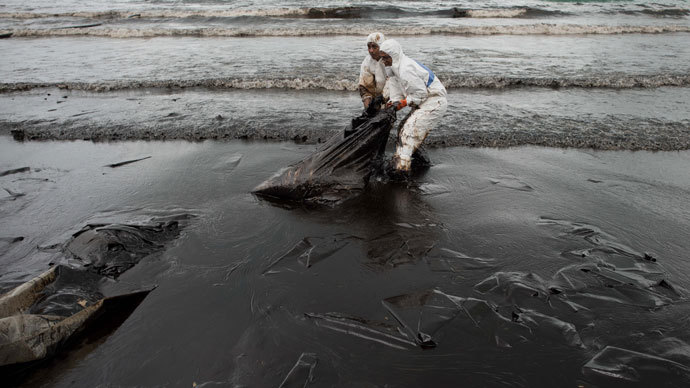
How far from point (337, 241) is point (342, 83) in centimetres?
599

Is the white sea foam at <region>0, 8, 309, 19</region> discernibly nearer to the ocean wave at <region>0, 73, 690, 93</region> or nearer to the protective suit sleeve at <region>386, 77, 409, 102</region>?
the ocean wave at <region>0, 73, 690, 93</region>

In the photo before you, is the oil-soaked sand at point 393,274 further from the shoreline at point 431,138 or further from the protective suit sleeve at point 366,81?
the protective suit sleeve at point 366,81

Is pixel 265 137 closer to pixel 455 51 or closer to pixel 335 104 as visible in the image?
pixel 335 104

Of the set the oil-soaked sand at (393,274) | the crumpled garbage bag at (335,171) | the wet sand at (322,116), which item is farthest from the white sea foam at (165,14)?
the crumpled garbage bag at (335,171)

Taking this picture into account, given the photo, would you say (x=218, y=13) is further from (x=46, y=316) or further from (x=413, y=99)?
(x=46, y=316)

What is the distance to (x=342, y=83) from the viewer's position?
8.82 meters

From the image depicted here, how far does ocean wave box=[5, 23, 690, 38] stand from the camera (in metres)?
15.0

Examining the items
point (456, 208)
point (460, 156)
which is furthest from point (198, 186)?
point (460, 156)

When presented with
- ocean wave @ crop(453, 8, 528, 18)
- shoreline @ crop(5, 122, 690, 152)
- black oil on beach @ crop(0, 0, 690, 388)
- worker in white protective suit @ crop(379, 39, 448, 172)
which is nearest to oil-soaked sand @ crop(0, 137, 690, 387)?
black oil on beach @ crop(0, 0, 690, 388)

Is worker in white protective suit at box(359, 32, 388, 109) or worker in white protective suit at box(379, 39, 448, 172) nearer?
worker in white protective suit at box(379, 39, 448, 172)

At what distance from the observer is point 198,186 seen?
15.4ft

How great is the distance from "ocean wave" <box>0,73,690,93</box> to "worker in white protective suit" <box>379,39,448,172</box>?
4068mm

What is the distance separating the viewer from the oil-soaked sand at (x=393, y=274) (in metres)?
2.35

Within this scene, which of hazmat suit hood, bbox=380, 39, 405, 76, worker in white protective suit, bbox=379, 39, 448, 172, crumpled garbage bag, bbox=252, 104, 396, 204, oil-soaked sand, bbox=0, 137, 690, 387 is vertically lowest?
oil-soaked sand, bbox=0, 137, 690, 387
